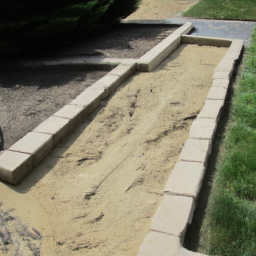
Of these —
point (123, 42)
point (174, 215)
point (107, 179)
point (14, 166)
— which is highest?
point (123, 42)

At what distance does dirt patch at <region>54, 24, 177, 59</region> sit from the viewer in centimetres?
716

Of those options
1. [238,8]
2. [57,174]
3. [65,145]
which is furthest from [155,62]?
[238,8]

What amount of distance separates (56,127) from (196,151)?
1649 mm

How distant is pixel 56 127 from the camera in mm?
3971

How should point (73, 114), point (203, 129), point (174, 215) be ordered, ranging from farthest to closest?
1. point (73, 114)
2. point (203, 129)
3. point (174, 215)

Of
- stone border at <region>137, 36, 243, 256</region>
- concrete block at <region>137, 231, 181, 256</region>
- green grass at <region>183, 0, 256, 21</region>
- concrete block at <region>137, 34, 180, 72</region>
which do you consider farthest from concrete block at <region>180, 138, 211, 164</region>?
green grass at <region>183, 0, 256, 21</region>

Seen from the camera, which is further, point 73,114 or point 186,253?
point 73,114

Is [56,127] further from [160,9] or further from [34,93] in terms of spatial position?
[160,9]

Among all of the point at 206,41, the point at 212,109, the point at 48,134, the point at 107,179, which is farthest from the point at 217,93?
the point at 206,41

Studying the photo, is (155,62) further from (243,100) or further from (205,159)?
(205,159)

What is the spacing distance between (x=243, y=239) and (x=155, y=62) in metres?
4.42

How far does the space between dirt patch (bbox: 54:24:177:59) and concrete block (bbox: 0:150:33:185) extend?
154 inches

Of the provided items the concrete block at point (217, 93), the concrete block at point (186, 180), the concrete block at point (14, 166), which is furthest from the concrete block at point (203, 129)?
the concrete block at point (14, 166)

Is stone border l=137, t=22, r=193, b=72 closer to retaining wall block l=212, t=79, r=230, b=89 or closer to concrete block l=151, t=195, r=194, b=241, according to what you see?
retaining wall block l=212, t=79, r=230, b=89
